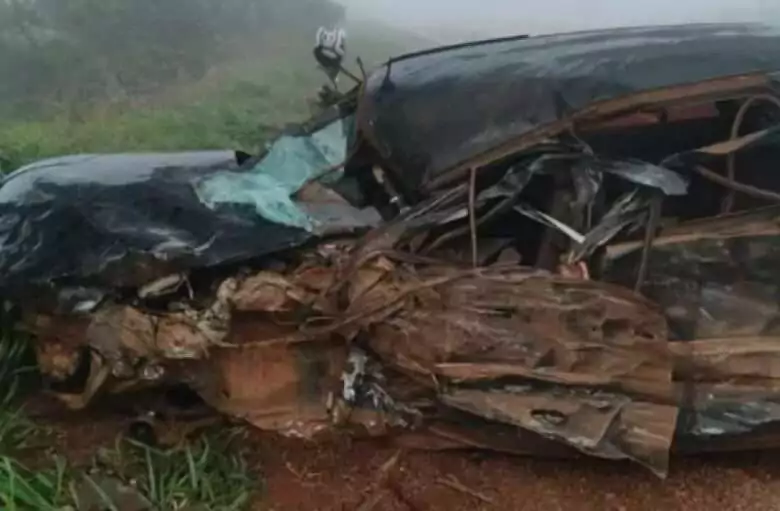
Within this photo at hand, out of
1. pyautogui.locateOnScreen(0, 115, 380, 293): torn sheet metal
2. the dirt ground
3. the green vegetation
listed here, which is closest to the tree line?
the green vegetation

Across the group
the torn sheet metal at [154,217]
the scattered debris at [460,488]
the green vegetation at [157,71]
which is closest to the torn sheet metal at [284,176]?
the torn sheet metal at [154,217]

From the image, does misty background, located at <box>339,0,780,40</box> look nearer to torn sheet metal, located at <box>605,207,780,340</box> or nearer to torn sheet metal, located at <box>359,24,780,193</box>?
torn sheet metal, located at <box>359,24,780,193</box>

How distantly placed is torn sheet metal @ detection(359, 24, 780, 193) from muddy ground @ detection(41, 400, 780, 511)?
2.46 ft

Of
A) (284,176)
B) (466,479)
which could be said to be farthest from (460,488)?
(284,176)

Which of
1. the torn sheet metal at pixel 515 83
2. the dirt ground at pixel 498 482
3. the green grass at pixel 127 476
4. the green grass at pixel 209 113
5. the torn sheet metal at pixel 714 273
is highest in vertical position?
the torn sheet metal at pixel 515 83

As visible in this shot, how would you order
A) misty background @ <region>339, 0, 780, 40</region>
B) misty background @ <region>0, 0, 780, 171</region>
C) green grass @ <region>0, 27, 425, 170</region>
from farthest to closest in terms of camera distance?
misty background @ <region>339, 0, 780, 40</region>
misty background @ <region>0, 0, 780, 171</region>
green grass @ <region>0, 27, 425, 170</region>

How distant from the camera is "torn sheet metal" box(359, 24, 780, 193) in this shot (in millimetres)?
2658

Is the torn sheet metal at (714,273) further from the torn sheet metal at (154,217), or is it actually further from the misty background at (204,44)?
the misty background at (204,44)

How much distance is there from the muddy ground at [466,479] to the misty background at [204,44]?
2.70 meters

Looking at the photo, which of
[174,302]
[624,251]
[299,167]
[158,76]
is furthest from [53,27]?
[624,251]

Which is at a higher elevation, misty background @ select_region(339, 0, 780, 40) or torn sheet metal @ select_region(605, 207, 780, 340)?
misty background @ select_region(339, 0, 780, 40)

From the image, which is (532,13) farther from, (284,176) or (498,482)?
(498,482)

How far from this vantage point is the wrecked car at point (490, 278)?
99.0 inches

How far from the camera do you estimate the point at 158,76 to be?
6.28m
